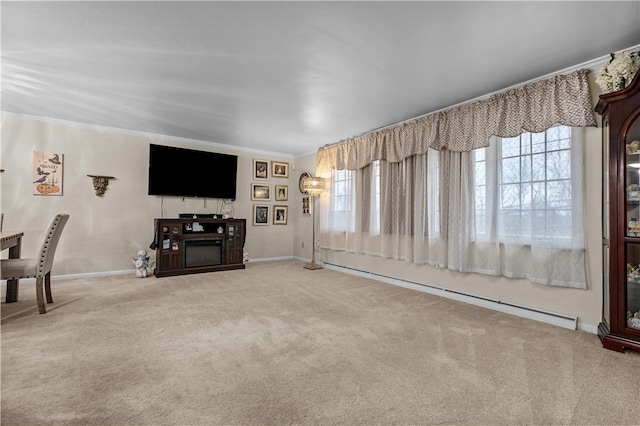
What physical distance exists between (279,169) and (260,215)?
3.72 feet

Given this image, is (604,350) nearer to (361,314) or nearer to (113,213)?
(361,314)

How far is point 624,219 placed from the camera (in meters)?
2.19

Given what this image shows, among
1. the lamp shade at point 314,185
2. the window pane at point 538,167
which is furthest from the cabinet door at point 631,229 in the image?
the lamp shade at point 314,185

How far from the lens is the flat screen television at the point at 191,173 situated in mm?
5117

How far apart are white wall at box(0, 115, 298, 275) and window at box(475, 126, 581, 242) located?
4.78m

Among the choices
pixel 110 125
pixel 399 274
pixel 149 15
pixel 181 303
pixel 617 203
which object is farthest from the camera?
pixel 110 125

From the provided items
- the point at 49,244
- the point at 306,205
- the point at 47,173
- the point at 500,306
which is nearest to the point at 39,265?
the point at 49,244

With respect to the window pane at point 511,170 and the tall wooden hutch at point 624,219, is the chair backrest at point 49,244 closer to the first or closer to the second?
the window pane at point 511,170

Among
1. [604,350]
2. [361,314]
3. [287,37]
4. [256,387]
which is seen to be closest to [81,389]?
[256,387]

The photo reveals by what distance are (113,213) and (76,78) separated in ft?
8.12

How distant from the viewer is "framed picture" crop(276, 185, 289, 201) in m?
6.63

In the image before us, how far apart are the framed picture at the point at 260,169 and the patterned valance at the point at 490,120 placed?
242cm

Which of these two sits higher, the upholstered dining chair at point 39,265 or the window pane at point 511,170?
the window pane at point 511,170

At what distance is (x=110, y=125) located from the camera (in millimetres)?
4676
